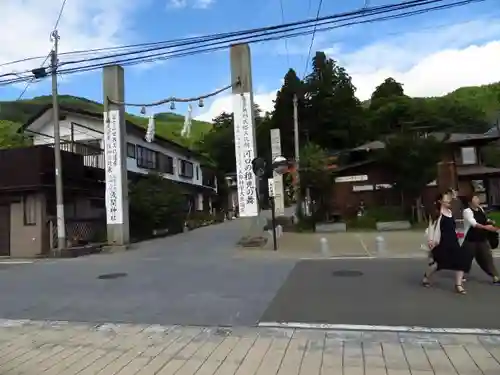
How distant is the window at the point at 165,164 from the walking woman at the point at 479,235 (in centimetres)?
2600

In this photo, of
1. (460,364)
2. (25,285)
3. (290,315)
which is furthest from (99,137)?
(460,364)

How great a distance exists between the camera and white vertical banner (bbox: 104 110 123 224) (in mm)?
18438

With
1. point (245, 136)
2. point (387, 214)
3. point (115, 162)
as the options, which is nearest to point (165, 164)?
point (115, 162)

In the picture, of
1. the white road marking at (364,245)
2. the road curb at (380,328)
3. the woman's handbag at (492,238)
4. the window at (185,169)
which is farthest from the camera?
the window at (185,169)

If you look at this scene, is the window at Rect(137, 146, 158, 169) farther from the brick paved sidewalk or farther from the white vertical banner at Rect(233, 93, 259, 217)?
the brick paved sidewalk

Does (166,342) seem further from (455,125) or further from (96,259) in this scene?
(455,125)

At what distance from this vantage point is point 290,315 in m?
6.59

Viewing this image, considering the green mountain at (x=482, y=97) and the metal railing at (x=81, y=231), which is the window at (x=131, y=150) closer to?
the metal railing at (x=81, y=231)

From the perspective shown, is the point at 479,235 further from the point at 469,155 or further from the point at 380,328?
the point at 469,155

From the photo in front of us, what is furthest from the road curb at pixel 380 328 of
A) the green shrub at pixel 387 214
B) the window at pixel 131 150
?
the window at pixel 131 150

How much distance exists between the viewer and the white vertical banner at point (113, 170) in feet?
60.5

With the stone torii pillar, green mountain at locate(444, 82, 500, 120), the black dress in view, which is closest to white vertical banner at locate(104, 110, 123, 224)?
the stone torii pillar

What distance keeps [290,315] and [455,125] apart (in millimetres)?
43767

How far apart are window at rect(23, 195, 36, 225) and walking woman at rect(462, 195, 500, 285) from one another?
16478mm
